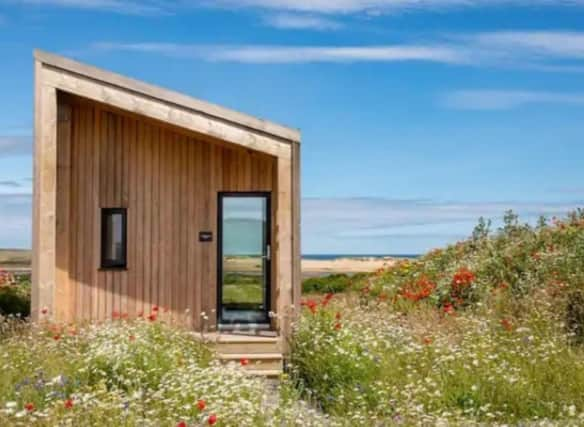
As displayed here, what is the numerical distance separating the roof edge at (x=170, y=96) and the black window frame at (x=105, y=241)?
6.71 feet

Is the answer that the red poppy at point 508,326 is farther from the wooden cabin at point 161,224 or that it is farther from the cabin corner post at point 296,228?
the wooden cabin at point 161,224

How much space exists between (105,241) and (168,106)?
249 cm

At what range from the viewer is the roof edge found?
12.0 m

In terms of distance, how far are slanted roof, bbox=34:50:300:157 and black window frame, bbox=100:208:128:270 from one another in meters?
1.81

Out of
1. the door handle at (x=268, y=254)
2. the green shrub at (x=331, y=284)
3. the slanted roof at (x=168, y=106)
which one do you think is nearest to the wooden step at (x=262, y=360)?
the door handle at (x=268, y=254)

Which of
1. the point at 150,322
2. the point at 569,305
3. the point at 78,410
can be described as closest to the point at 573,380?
the point at 569,305

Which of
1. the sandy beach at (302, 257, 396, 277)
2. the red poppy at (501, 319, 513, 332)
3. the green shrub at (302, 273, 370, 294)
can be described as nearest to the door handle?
the red poppy at (501, 319, 513, 332)

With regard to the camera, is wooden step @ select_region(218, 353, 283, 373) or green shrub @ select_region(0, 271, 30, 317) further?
green shrub @ select_region(0, 271, 30, 317)

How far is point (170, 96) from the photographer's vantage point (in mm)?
12031

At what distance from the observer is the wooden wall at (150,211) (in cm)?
1289

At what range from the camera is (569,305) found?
40.6 ft

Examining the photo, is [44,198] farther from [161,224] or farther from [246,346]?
[246,346]

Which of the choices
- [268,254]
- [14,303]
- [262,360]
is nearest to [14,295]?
[14,303]

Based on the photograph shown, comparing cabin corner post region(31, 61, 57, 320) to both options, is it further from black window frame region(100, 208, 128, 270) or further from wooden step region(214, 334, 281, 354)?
wooden step region(214, 334, 281, 354)
